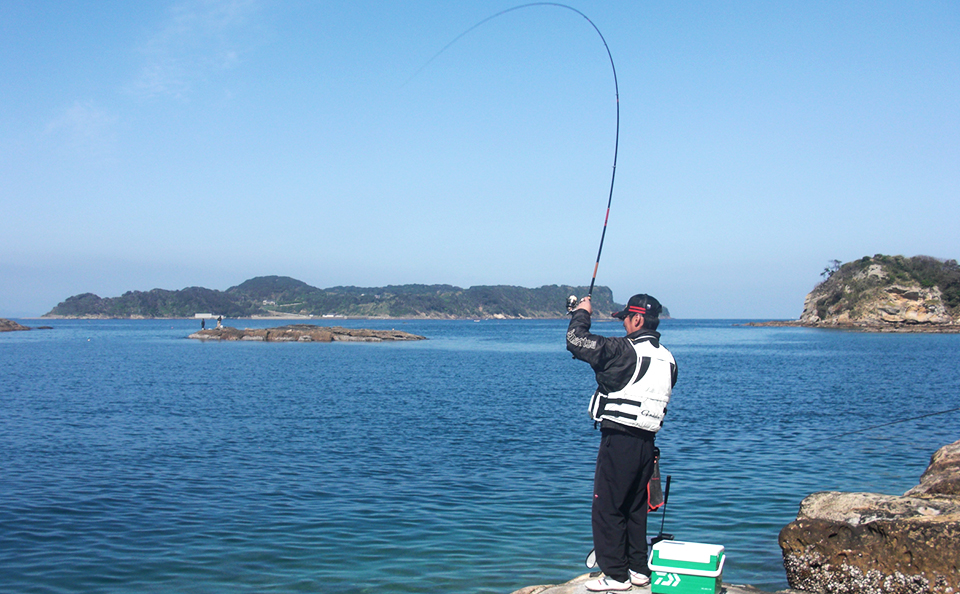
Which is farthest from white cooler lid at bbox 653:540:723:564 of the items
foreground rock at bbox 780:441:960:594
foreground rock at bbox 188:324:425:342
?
foreground rock at bbox 188:324:425:342

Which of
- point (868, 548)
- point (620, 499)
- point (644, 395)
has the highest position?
point (644, 395)

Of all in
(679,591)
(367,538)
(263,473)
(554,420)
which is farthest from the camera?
(554,420)

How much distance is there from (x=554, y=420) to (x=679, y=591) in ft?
56.8

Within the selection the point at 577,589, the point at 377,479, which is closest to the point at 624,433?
the point at 577,589

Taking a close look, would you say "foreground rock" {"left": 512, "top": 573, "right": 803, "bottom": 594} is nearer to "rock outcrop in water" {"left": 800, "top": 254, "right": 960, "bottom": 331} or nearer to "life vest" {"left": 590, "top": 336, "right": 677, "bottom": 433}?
"life vest" {"left": 590, "top": 336, "right": 677, "bottom": 433}

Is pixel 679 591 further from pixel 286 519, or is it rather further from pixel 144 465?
pixel 144 465

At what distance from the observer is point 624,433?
623 cm

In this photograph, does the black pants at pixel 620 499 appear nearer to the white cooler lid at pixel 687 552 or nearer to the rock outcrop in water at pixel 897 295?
the white cooler lid at pixel 687 552

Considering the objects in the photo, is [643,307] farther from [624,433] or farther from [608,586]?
[608,586]

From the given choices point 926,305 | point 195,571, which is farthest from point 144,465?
point 926,305

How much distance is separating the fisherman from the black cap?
252 mm

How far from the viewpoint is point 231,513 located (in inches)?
461

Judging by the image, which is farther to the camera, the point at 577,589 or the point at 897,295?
the point at 897,295

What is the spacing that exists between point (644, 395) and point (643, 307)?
0.89 m
